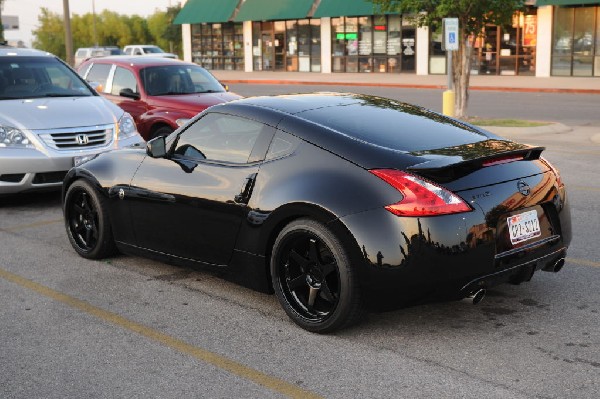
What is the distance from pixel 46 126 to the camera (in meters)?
9.46

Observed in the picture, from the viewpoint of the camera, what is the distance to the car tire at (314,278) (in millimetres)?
4891

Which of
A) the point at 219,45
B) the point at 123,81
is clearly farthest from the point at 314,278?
the point at 219,45

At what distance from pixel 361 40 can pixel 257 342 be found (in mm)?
40854

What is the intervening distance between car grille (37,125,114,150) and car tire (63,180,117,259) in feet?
7.59

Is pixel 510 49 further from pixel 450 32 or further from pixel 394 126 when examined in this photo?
pixel 394 126

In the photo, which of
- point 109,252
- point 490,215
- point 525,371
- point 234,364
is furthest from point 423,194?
point 109,252

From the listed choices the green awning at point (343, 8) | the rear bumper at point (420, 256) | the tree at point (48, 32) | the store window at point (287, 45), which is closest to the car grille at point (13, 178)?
the rear bumper at point (420, 256)

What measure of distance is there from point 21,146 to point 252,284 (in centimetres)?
481

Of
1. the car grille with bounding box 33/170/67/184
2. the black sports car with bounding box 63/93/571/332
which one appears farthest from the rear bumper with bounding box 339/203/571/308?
the car grille with bounding box 33/170/67/184

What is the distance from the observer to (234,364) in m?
4.68

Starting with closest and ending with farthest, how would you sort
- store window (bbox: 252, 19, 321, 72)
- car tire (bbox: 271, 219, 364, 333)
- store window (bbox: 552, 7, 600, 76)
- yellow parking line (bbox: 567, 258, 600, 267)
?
car tire (bbox: 271, 219, 364, 333)
yellow parking line (bbox: 567, 258, 600, 267)
store window (bbox: 552, 7, 600, 76)
store window (bbox: 252, 19, 321, 72)

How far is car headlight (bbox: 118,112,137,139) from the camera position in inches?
395

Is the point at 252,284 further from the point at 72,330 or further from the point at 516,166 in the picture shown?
the point at 516,166

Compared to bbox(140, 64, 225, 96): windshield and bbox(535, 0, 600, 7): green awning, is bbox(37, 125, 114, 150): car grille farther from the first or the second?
bbox(535, 0, 600, 7): green awning
